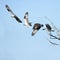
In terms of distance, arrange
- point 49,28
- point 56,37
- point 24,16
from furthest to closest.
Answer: point 24,16 < point 49,28 < point 56,37

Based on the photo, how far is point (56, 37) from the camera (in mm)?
2766

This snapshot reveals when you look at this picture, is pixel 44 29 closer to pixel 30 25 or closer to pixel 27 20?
pixel 30 25

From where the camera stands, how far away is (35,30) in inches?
128

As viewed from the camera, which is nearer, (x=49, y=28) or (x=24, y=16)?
(x=49, y=28)

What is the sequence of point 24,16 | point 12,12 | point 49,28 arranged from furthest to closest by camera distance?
point 24,16
point 12,12
point 49,28

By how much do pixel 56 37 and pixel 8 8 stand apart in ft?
3.89

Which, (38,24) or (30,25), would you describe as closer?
(30,25)

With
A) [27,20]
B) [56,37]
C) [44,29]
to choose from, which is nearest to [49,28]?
[44,29]

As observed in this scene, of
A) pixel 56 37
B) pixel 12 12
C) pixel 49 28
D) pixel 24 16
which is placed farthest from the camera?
pixel 24 16

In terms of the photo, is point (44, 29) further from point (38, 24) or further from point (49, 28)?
point (38, 24)

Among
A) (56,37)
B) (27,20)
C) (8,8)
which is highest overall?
(8,8)

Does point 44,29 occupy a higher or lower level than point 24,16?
lower

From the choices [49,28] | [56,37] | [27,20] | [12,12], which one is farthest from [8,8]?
[56,37]

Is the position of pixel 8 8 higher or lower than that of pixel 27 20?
higher
